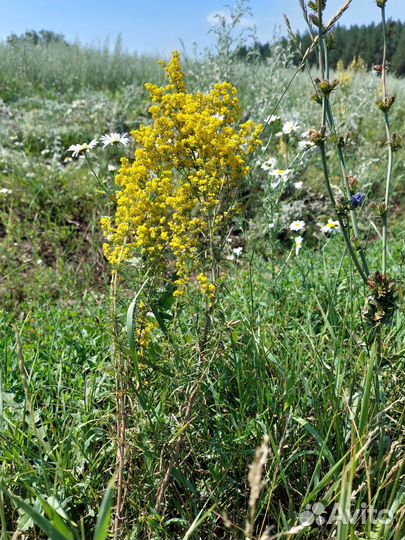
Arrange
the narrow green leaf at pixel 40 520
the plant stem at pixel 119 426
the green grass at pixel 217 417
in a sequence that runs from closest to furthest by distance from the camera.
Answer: the narrow green leaf at pixel 40 520
the plant stem at pixel 119 426
the green grass at pixel 217 417

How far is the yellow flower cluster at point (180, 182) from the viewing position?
1521 mm

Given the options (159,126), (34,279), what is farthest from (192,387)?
(34,279)

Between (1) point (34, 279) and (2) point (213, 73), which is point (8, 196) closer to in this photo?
(1) point (34, 279)

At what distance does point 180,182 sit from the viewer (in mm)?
1706

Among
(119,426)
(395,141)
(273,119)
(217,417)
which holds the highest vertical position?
(273,119)

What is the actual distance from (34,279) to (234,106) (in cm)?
233

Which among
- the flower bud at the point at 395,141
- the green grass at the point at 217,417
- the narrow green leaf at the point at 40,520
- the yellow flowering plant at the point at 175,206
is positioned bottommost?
the green grass at the point at 217,417

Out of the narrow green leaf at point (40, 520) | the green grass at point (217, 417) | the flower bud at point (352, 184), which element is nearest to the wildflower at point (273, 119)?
the flower bud at point (352, 184)

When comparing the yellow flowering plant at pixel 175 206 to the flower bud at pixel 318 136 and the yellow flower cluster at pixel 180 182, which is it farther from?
the flower bud at pixel 318 136

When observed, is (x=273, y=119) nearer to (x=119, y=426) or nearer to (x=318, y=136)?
(x=318, y=136)

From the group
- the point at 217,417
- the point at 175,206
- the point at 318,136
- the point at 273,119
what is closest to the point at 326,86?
the point at 318,136

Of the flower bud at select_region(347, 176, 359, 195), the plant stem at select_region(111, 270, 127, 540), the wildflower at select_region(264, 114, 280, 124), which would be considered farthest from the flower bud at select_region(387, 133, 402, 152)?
the plant stem at select_region(111, 270, 127, 540)

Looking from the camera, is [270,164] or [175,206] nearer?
[175,206]

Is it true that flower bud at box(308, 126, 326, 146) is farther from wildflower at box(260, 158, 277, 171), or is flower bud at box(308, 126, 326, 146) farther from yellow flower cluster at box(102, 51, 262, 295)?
A: wildflower at box(260, 158, 277, 171)
